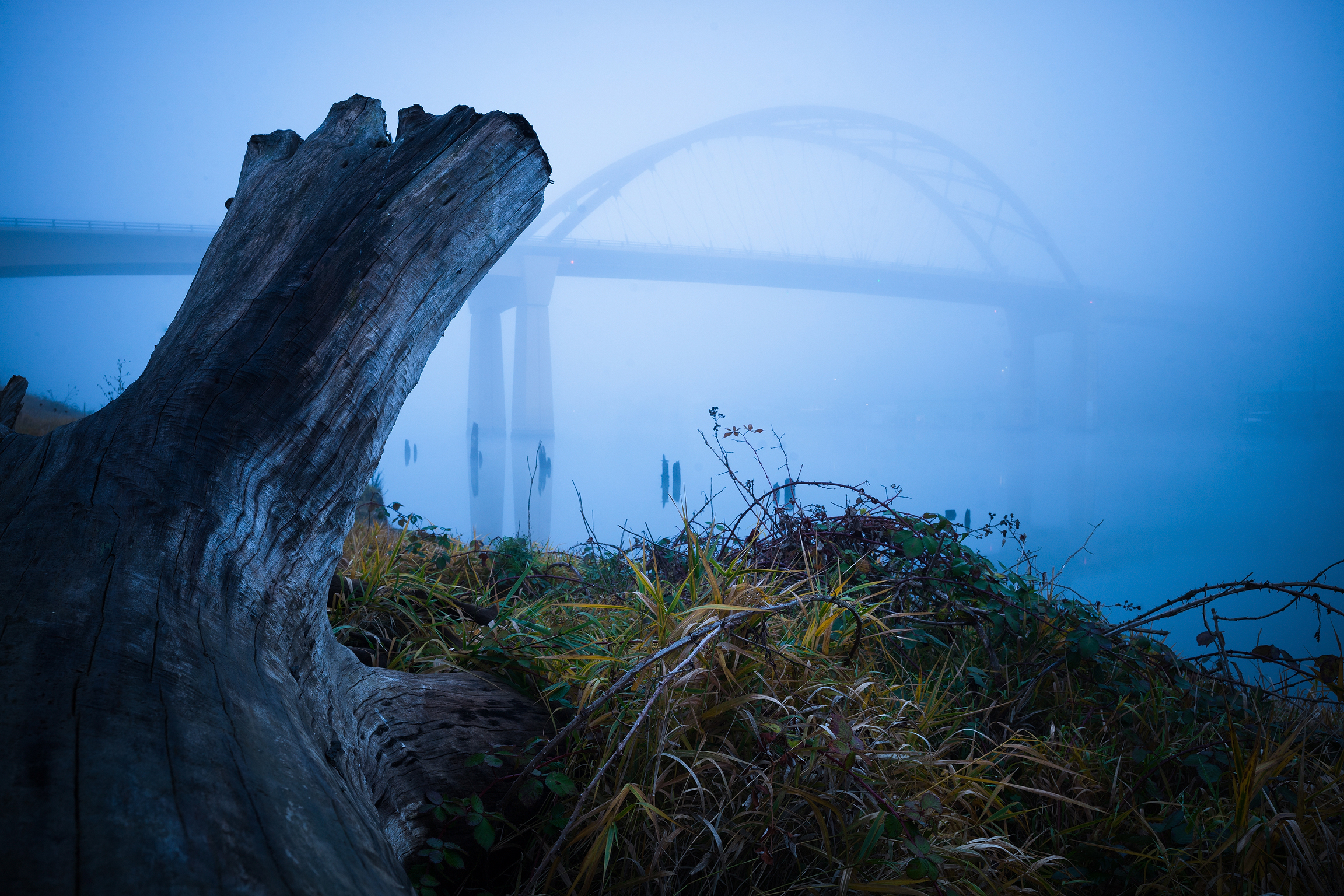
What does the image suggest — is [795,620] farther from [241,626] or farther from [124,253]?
[124,253]

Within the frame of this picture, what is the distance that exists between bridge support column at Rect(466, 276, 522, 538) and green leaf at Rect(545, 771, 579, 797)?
22581 millimetres

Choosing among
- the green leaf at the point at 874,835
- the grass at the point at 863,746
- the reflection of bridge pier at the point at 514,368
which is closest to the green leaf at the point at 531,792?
the grass at the point at 863,746

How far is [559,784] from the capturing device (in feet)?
4.71

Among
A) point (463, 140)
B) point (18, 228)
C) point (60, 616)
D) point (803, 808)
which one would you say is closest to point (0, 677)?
point (60, 616)

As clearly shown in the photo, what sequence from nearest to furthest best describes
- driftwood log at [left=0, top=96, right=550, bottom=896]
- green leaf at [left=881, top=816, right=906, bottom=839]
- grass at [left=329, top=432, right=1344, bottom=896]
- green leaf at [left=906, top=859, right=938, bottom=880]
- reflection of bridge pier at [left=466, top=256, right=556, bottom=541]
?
driftwood log at [left=0, top=96, right=550, bottom=896] < green leaf at [left=906, top=859, right=938, bottom=880] < green leaf at [left=881, top=816, right=906, bottom=839] < grass at [left=329, top=432, right=1344, bottom=896] < reflection of bridge pier at [left=466, top=256, right=556, bottom=541]

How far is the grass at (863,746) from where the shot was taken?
57.2 inches

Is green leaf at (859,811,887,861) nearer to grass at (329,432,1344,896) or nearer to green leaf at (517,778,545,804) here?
grass at (329,432,1344,896)

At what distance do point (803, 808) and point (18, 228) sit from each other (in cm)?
2819

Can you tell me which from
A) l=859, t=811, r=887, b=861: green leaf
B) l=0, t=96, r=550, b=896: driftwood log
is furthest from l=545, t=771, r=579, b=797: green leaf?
l=859, t=811, r=887, b=861: green leaf

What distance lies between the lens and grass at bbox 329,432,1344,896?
1.45 meters

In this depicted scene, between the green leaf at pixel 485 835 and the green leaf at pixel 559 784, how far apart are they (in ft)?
0.48

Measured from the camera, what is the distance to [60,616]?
99cm

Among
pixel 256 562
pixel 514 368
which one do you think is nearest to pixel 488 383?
pixel 514 368

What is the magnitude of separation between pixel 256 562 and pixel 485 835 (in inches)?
32.1
